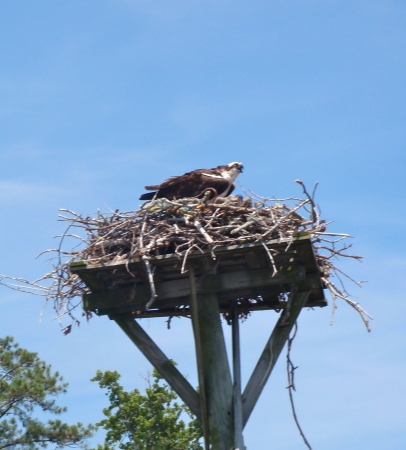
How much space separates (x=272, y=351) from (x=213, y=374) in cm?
50

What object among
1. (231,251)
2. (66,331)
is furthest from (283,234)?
(66,331)

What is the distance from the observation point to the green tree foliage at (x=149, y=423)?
16.2 m

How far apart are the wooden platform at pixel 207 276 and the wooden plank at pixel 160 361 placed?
13cm

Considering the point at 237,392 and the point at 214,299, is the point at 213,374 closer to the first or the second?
the point at 237,392

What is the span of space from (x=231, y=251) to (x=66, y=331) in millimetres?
1779

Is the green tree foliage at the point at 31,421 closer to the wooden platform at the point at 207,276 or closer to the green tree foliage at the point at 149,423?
the green tree foliage at the point at 149,423

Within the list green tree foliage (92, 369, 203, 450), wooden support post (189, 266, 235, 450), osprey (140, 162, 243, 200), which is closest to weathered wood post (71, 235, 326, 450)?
wooden support post (189, 266, 235, 450)

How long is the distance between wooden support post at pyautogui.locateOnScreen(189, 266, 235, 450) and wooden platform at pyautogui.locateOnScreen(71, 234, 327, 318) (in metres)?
0.21

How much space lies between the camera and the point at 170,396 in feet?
55.0

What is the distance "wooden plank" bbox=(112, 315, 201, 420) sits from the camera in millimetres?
7055

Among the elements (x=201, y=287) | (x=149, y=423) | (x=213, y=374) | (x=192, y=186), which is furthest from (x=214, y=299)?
(x=149, y=423)

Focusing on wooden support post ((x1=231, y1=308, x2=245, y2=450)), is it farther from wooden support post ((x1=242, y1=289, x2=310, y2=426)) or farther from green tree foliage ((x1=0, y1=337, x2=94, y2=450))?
green tree foliage ((x1=0, y1=337, x2=94, y2=450))

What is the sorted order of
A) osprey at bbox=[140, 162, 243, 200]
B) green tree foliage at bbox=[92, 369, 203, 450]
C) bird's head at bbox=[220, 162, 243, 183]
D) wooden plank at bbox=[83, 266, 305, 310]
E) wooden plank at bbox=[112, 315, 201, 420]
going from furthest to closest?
green tree foliage at bbox=[92, 369, 203, 450]
bird's head at bbox=[220, 162, 243, 183]
osprey at bbox=[140, 162, 243, 200]
wooden plank at bbox=[83, 266, 305, 310]
wooden plank at bbox=[112, 315, 201, 420]

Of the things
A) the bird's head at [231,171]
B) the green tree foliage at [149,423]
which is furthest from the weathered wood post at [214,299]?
the green tree foliage at [149,423]
